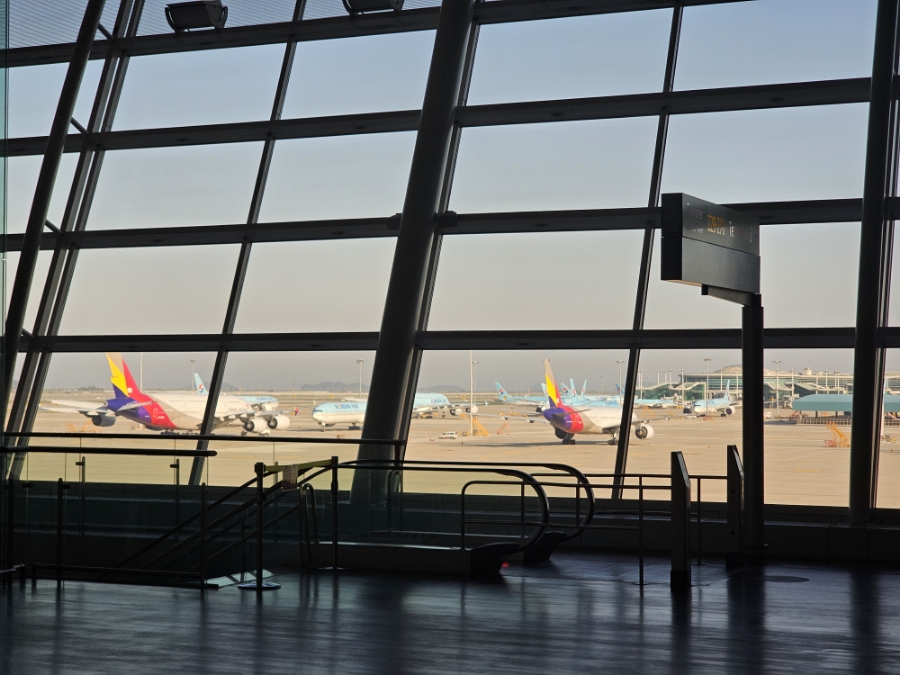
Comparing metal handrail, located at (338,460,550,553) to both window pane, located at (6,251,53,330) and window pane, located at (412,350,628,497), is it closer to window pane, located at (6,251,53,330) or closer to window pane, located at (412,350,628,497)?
window pane, located at (412,350,628,497)

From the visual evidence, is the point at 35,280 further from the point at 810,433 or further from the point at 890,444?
the point at 890,444

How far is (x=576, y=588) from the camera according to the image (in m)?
8.33

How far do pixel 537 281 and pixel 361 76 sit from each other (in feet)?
12.1

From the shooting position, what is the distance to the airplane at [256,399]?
13.2 m

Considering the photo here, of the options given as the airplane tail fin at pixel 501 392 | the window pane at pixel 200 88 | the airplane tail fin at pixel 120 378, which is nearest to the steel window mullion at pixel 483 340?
the airplane tail fin at pixel 120 378

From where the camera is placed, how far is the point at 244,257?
43.7ft

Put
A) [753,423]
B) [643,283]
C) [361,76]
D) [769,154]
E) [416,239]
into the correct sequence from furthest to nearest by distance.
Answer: [361,76], [416,239], [769,154], [643,283], [753,423]

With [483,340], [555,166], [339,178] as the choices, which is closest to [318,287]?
[339,178]

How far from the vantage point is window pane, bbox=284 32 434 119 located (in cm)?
1339

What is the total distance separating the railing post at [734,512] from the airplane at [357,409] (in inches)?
139

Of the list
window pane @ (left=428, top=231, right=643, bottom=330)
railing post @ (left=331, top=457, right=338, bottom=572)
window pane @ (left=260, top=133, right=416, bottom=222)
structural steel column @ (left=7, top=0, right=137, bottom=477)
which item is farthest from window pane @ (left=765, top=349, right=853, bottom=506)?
structural steel column @ (left=7, top=0, right=137, bottom=477)

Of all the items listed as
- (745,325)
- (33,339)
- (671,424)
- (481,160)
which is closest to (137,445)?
(33,339)

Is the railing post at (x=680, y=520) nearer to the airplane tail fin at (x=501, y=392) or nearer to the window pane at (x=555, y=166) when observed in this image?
the airplane tail fin at (x=501, y=392)

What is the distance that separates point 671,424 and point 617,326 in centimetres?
121
